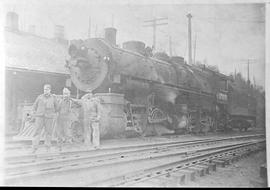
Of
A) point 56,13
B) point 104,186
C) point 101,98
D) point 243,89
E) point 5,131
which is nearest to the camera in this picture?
point 104,186

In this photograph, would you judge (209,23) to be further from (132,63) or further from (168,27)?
(132,63)

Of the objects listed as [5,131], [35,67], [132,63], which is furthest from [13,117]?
[132,63]

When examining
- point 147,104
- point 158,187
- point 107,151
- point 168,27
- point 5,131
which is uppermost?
point 168,27

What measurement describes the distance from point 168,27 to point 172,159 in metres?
1.75

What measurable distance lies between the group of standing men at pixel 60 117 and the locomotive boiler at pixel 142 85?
0.20 m

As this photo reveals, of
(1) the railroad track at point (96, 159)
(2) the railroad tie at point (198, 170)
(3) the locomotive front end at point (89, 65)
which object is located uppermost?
(3) the locomotive front end at point (89, 65)

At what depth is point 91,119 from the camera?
3.87m

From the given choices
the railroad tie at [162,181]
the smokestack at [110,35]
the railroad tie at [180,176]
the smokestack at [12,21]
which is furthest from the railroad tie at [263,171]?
the smokestack at [12,21]

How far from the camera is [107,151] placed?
3598mm

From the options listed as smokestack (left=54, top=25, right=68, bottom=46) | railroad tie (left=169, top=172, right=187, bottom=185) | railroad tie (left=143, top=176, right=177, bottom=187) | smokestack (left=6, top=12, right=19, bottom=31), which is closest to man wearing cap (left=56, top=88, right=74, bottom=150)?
smokestack (left=54, top=25, right=68, bottom=46)

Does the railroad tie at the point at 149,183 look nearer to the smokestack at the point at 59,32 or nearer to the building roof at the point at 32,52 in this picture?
the building roof at the point at 32,52

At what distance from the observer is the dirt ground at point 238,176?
3.25m

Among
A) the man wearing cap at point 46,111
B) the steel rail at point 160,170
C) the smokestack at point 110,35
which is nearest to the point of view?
the steel rail at point 160,170

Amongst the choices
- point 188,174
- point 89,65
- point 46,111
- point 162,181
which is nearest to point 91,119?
point 46,111
